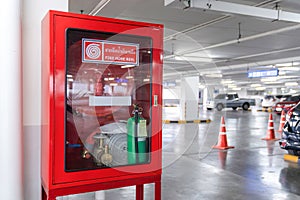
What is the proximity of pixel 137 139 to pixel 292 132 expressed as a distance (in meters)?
3.78

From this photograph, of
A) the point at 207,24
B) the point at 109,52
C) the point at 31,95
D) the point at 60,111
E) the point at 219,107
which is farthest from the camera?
the point at 219,107

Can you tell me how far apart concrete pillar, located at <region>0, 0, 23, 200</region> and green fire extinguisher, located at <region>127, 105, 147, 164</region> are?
0.86 meters

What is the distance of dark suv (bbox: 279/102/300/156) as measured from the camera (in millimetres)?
5109

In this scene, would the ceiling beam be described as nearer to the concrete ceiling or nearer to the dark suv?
the concrete ceiling

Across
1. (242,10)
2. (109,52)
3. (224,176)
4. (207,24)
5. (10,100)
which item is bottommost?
(224,176)

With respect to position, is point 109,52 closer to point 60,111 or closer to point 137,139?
point 60,111

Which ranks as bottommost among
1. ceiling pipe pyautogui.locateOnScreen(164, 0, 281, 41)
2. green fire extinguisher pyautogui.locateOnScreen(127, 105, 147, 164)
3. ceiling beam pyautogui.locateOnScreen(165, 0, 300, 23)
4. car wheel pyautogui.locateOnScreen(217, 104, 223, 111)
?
car wheel pyautogui.locateOnScreen(217, 104, 223, 111)

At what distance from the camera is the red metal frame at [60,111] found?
6.56 feet

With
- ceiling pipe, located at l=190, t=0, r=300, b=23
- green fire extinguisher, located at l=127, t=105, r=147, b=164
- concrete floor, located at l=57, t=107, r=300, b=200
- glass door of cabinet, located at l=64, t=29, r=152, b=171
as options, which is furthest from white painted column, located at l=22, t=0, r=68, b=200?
ceiling pipe, located at l=190, t=0, r=300, b=23

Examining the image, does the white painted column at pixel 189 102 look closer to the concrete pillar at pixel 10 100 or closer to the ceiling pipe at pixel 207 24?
the ceiling pipe at pixel 207 24

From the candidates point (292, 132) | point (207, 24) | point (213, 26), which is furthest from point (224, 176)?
point (213, 26)

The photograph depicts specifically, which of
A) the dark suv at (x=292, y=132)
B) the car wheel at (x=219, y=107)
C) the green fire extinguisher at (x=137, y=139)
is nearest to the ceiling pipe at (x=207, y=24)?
the dark suv at (x=292, y=132)

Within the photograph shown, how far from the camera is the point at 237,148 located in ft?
23.7

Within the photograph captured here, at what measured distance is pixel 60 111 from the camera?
203 centimetres
